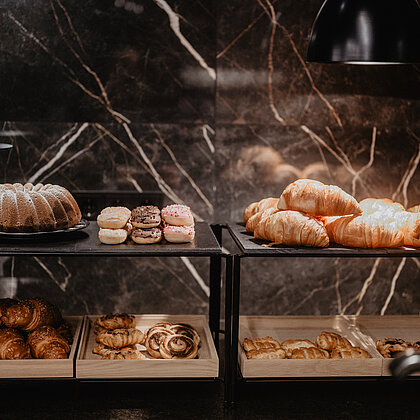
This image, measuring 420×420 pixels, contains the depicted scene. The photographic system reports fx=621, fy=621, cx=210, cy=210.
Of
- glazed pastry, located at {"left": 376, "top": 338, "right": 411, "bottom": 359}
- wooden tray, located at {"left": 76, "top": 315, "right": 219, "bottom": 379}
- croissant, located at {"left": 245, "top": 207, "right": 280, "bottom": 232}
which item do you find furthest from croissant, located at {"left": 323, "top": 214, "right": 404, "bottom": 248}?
wooden tray, located at {"left": 76, "top": 315, "right": 219, "bottom": 379}

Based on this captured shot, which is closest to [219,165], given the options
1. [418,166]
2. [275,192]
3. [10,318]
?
[275,192]

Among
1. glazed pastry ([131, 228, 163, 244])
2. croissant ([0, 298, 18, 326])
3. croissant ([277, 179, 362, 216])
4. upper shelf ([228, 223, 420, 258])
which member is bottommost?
croissant ([0, 298, 18, 326])

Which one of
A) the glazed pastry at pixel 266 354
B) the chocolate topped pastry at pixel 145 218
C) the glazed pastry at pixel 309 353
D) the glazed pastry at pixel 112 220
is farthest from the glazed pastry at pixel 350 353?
the glazed pastry at pixel 112 220

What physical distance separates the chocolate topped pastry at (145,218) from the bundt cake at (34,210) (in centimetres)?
25

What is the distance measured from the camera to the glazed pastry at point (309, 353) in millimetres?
2486

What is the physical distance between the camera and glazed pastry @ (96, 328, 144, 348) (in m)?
2.52

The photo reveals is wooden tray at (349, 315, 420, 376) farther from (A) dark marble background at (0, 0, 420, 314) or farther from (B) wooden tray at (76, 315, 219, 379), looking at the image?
(B) wooden tray at (76, 315, 219, 379)

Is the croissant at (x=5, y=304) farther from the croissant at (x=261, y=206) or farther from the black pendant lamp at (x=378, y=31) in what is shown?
the black pendant lamp at (x=378, y=31)

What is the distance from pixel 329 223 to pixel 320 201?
5.5 inches

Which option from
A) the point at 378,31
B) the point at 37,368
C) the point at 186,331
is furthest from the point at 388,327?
the point at 37,368

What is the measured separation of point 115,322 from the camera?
8.76 ft

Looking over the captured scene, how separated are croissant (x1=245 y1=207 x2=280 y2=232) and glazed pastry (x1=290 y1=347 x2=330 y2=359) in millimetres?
539

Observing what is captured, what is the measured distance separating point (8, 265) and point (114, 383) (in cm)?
97

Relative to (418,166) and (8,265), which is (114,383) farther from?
(418,166)
